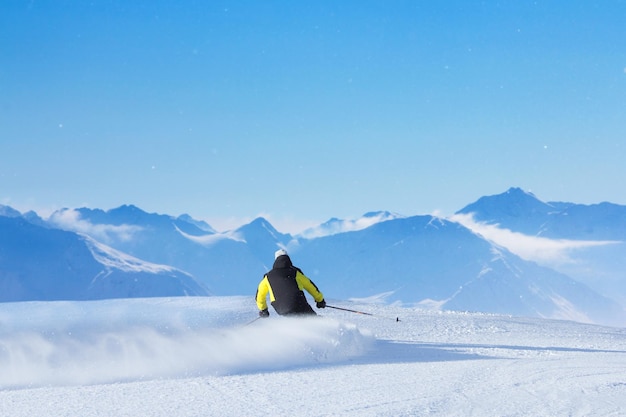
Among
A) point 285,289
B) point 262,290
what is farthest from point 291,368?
point 262,290

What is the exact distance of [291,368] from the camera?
1005 cm

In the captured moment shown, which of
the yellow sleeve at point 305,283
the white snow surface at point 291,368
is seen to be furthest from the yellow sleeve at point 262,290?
the yellow sleeve at point 305,283

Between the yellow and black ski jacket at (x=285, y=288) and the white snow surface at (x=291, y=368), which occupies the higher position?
the yellow and black ski jacket at (x=285, y=288)

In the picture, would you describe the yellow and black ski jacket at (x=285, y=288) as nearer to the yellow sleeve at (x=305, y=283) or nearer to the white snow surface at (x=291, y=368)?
the yellow sleeve at (x=305, y=283)

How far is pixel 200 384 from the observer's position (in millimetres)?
8625

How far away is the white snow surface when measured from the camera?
719 cm

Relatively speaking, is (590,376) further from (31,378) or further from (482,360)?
(31,378)

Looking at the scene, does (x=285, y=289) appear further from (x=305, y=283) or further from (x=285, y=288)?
(x=305, y=283)

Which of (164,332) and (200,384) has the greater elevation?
(164,332)

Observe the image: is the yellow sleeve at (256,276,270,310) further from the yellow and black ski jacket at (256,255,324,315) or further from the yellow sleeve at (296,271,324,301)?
the yellow sleeve at (296,271,324,301)

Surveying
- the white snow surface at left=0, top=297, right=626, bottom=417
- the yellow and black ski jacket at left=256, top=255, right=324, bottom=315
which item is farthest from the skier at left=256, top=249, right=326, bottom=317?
the white snow surface at left=0, top=297, right=626, bottom=417

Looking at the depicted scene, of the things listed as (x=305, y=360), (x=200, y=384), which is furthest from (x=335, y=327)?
(x=200, y=384)

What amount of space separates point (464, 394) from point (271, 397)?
2113 millimetres

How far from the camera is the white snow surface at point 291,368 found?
7188 mm
